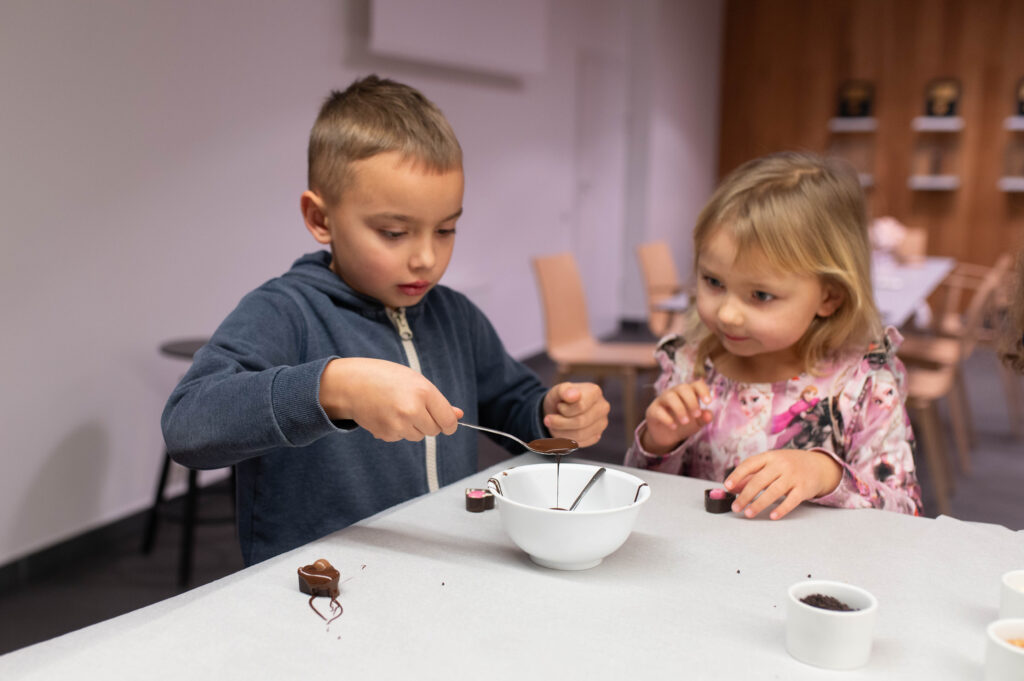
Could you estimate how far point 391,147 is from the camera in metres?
1.21

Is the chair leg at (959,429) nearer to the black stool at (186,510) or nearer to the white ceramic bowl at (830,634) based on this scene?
the black stool at (186,510)

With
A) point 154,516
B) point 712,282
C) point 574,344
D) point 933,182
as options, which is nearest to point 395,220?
point 712,282

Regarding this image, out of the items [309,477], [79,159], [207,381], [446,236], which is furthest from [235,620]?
[79,159]

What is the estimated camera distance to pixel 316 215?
1282 millimetres

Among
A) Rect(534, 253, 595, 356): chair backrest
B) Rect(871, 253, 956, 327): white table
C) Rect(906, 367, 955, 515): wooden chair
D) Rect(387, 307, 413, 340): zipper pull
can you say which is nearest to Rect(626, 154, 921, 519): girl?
Rect(387, 307, 413, 340): zipper pull

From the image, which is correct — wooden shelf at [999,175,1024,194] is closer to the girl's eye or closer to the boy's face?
the girl's eye

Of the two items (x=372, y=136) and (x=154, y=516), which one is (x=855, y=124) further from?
(x=372, y=136)

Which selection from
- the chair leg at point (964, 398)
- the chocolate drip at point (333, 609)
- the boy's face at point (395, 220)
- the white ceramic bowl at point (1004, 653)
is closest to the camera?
the white ceramic bowl at point (1004, 653)

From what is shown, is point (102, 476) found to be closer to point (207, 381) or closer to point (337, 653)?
point (207, 381)

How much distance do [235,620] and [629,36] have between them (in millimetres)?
6910

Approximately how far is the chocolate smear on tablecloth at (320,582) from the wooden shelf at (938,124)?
8.00 metres

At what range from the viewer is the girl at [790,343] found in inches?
51.3

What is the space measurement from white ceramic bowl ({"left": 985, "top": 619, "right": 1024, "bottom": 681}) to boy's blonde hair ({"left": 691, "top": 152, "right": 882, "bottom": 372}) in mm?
673

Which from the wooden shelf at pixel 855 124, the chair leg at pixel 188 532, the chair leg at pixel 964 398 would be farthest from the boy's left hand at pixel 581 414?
the wooden shelf at pixel 855 124
